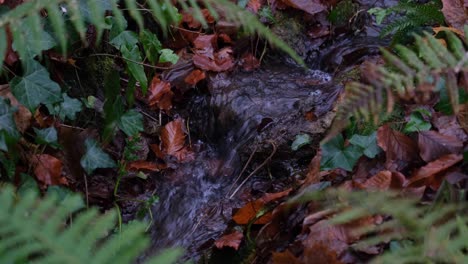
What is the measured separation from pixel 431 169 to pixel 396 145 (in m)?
0.24

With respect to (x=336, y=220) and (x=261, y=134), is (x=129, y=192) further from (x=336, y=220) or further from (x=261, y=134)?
(x=336, y=220)

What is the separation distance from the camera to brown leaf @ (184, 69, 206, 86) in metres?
3.29

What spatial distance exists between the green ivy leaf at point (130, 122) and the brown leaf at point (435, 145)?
1.31 meters

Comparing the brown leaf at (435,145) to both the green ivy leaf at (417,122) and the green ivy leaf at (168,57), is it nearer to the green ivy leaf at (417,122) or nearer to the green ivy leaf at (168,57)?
the green ivy leaf at (417,122)

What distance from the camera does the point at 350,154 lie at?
1.95 meters

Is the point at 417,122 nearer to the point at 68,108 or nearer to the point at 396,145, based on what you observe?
the point at 396,145

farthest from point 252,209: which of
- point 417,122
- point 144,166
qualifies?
point 144,166

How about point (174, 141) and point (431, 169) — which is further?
point (174, 141)

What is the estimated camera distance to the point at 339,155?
6.43 feet

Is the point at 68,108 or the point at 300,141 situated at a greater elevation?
the point at 68,108

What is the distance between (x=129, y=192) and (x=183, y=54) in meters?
1.08

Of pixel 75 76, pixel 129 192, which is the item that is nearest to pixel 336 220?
pixel 129 192

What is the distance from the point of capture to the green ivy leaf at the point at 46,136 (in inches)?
89.8

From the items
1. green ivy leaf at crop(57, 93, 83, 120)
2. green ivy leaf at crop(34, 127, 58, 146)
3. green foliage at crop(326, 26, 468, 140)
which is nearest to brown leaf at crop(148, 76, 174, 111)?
green ivy leaf at crop(57, 93, 83, 120)
